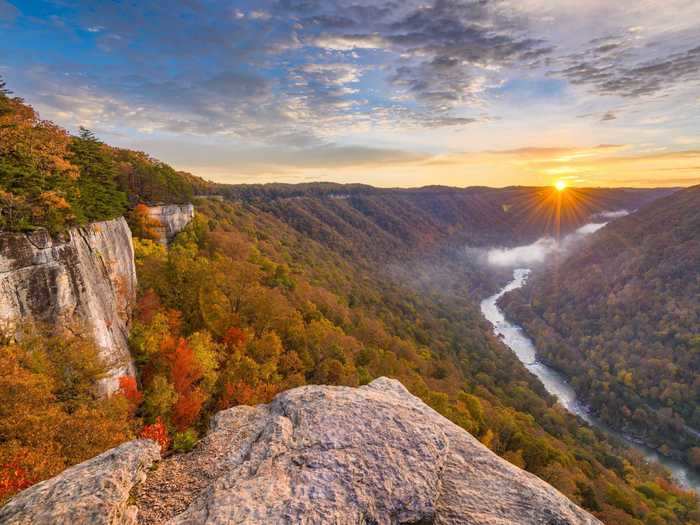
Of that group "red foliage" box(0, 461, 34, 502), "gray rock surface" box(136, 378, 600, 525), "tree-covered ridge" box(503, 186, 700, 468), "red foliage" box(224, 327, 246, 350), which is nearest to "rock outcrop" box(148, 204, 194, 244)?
"red foliage" box(224, 327, 246, 350)

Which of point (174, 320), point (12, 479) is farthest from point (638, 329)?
point (12, 479)

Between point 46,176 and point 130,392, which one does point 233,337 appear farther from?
point 46,176

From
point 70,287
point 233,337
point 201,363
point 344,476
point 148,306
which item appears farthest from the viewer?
point 233,337

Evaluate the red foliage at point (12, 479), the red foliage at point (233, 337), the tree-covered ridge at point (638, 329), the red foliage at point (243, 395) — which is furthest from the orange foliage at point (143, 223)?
the tree-covered ridge at point (638, 329)

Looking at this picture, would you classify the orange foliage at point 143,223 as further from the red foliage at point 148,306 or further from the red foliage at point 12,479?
the red foliage at point 12,479

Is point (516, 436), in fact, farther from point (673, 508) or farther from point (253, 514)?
point (253, 514)
